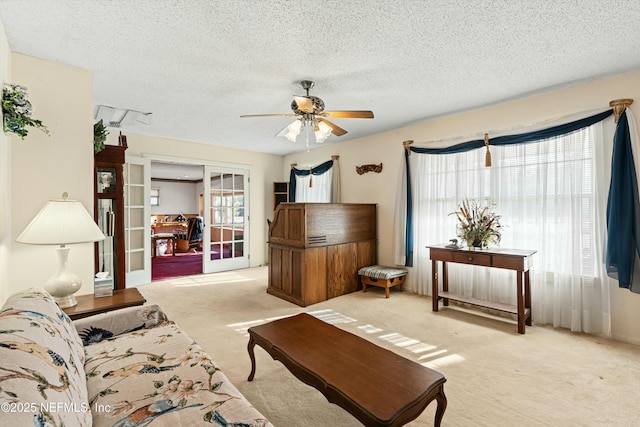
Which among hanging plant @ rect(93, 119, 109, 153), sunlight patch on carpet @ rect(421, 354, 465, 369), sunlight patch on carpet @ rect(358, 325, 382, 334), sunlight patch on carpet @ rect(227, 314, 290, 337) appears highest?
hanging plant @ rect(93, 119, 109, 153)

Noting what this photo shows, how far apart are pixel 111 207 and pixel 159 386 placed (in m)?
2.50

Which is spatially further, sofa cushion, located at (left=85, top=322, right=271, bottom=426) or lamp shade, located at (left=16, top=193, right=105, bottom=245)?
lamp shade, located at (left=16, top=193, right=105, bottom=245)

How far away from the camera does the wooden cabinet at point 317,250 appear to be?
3.82 meters

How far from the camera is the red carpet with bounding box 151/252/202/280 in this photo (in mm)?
5531

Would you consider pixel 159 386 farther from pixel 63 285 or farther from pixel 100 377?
pixel 63 285

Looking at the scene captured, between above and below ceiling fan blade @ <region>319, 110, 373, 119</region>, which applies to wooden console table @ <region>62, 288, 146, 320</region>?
below

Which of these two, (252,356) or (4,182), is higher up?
(4,182)

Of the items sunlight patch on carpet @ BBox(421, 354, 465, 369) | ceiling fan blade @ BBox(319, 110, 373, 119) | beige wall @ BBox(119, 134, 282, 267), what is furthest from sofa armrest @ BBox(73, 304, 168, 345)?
beige wall @ BBox(119, 134, 282, 267)

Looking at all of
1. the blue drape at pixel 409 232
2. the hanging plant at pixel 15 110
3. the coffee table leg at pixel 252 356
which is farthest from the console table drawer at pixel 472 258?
the hanging plant at pixel 15 110

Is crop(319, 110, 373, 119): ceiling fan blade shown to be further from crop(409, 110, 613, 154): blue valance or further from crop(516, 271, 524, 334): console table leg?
crop(516, 271, 524, 334): console table leg

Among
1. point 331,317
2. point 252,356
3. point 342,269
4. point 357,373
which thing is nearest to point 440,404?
point 357,373

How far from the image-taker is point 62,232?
1815mm

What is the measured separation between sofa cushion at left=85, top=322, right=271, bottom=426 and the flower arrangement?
293 centimetres

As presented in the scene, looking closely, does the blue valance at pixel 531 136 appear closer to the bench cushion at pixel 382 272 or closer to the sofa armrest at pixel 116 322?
the bench cushion at pixel 382 272
